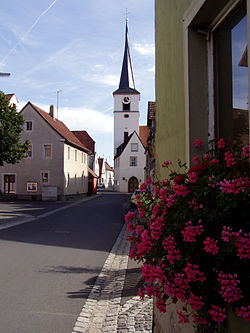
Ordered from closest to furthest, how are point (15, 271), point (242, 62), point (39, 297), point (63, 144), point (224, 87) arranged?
point (242, 62)
point (224, 87)
point (39, 297)
point (15, 271)
point (63, 144)

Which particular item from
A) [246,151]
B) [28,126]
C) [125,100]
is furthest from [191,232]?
[125,100]

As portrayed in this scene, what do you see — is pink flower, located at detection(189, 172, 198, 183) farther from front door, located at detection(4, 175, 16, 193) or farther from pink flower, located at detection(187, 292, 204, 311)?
front door, located at detection(4, 175, 16, 193)

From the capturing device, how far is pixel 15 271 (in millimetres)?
7047

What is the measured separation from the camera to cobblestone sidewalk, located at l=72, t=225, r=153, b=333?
4430 mm

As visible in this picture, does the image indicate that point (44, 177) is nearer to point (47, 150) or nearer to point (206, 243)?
point (47, 150)

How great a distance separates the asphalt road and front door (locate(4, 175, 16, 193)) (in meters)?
27.2

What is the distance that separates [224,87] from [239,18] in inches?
20.7

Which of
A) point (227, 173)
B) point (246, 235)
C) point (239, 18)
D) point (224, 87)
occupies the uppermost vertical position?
point (239, 18)

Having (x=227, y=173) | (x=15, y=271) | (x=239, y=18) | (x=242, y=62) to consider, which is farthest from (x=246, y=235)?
(x=15, y=271)

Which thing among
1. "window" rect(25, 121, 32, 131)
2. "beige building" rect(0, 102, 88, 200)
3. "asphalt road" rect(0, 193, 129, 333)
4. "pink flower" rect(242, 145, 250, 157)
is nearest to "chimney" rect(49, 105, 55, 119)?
"beige building" rect(0, 102, 88, 200)

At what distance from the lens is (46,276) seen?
266 inches

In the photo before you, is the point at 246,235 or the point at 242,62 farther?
the point at 242,62

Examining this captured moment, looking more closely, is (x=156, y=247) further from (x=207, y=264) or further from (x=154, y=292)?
(x=207, y=264)

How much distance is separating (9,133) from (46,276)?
45.2 ft
